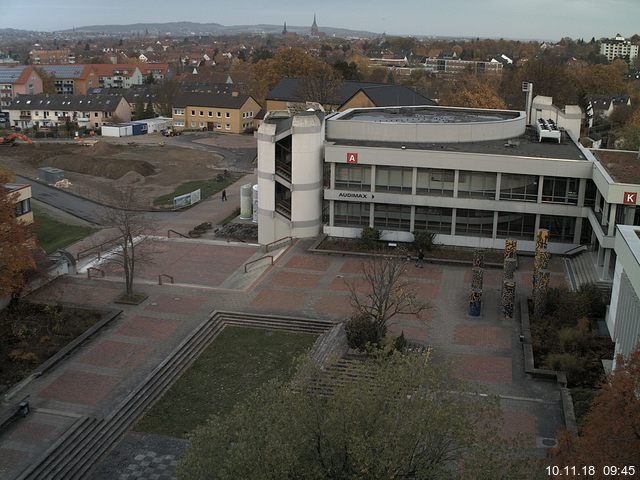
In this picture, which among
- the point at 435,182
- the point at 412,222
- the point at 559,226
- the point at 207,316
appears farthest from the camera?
the point at 412,222

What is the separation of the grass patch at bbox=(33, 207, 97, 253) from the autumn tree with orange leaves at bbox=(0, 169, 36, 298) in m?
14.7

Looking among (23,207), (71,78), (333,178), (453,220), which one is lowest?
(453,220)

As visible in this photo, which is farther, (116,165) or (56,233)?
(116,165)

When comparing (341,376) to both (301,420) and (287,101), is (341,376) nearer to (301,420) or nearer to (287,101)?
(301,420)

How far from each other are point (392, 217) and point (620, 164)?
13.0 m

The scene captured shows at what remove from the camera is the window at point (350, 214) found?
42.2m

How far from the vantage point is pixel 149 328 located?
30.1 meters

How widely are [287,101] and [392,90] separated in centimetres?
1428

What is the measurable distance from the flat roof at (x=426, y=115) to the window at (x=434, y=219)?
834 cm

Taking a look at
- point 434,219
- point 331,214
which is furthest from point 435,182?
point 331,214

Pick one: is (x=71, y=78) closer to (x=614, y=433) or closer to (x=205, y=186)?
(x=205, y=186)

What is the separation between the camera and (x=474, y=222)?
134 ft

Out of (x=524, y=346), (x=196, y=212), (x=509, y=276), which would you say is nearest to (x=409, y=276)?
(x=509, y=276)

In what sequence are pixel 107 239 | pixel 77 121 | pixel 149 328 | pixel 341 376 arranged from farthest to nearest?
pixel 77 121
pixel 107 239
pixel 149 328
pixel 341 376
